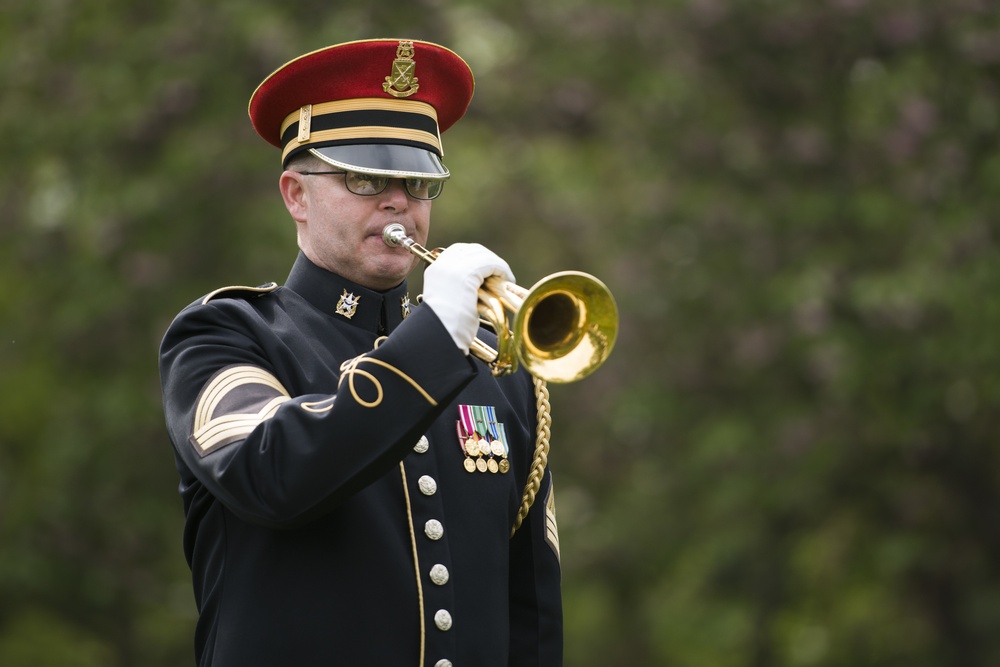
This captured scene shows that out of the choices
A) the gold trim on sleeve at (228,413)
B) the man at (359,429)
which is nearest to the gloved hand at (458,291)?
the man at (359,429)

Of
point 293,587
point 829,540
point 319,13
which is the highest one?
point 319,13

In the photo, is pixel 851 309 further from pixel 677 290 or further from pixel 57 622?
pixel 57 622

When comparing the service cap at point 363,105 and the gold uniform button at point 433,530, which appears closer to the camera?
the gold uniform button at point 433,530

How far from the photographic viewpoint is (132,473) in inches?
350

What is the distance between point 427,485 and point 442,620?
0.87 ft

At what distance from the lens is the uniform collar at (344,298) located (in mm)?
3170

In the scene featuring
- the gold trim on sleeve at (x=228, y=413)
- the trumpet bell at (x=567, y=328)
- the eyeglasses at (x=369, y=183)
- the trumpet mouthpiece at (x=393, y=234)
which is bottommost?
the gold trim on sleeve at (x=228, y=413)

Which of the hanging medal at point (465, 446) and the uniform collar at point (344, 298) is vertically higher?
the uniform collar at point (344, 298)

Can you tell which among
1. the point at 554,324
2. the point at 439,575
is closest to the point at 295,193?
the point at 554,324

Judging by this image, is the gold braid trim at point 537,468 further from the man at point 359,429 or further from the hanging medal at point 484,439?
the hanging medal at point 484,439

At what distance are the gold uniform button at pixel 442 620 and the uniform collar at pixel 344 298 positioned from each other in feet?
2.06

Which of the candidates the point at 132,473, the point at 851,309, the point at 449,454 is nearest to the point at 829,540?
the point at 851,309

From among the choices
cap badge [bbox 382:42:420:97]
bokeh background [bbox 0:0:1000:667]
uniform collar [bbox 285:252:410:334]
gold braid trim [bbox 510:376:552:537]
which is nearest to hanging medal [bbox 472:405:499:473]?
gold braid trim [bbox 510:376:552:537]

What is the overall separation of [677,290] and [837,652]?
228 centimetres
